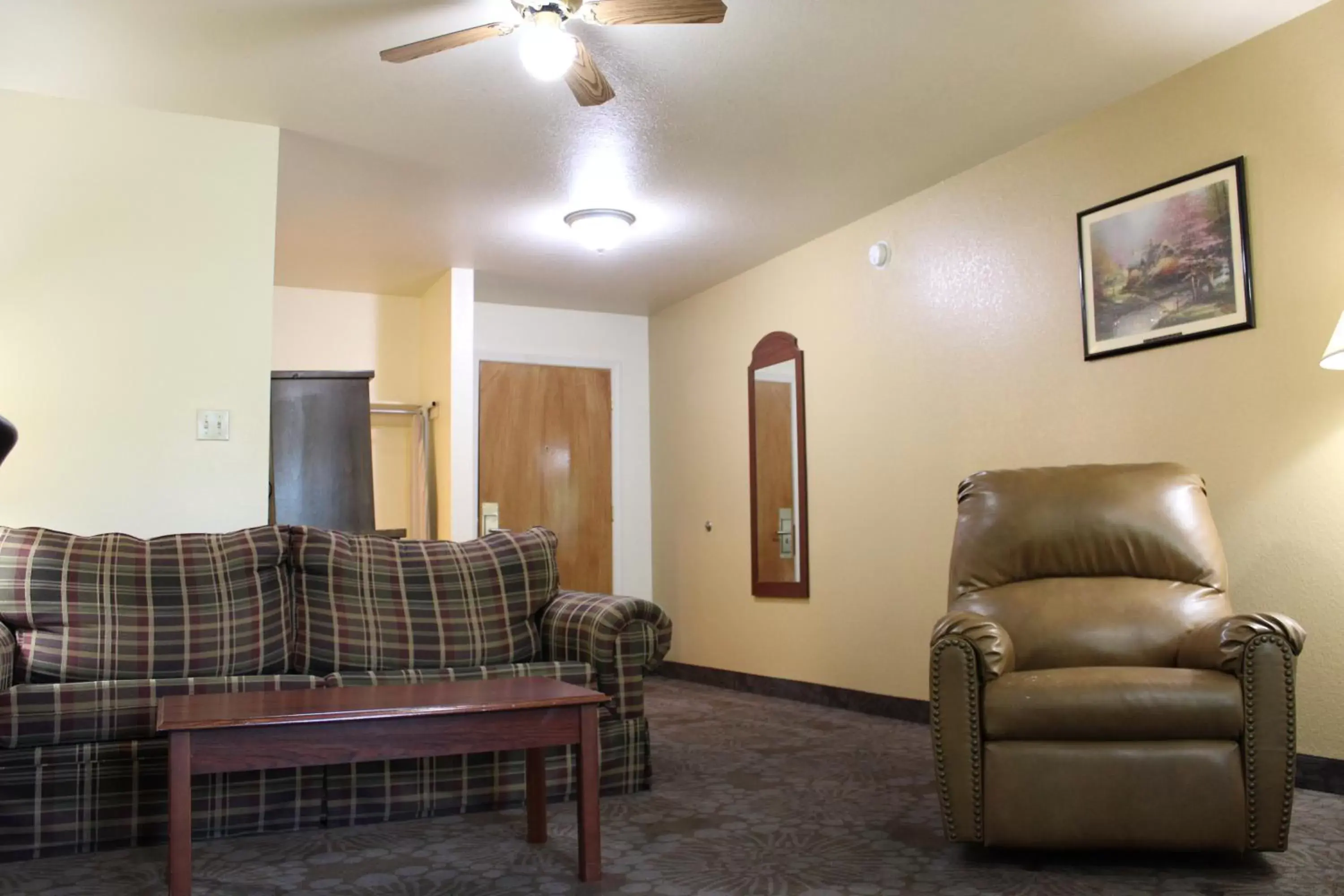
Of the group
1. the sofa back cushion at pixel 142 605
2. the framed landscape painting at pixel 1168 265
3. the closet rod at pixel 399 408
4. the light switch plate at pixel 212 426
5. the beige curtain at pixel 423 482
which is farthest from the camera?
the closet rod at pixel 399 408

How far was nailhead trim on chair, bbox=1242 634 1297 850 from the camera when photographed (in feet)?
7.74

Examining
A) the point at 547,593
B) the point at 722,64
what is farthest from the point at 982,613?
the point at 722,64

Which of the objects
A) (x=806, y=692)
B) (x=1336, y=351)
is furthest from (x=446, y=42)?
(x=806, y=692)

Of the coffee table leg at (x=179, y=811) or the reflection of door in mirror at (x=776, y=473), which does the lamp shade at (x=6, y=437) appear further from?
the reflection of door in mirror at (x=776, y=473)

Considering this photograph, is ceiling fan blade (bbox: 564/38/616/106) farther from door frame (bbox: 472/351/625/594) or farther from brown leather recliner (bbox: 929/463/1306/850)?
door frame (bbox: 472/351/625/594)

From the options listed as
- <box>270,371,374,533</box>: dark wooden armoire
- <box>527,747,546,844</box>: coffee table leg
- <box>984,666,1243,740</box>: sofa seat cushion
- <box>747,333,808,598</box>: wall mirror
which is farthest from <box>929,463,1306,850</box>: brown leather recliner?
<box>270,371,374,533</box>: dark wooden armoire

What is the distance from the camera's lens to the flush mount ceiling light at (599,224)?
486cm

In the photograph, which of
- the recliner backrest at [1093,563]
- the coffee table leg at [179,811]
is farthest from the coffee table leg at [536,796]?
the recliner backrest at [1093,563]

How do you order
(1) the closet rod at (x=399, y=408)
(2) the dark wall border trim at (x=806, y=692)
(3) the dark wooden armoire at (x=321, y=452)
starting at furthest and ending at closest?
(1) the closet rod at (x=399, y=408), (3) the dark wooden armoire at (x=321, y=452), (2) the dark wall border trim at (x=806, y=692)

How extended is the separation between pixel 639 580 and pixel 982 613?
4.16 meters

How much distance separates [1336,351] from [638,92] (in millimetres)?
2305

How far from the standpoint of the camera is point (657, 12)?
9.14 feet

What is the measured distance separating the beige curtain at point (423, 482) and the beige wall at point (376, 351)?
0.10 metres

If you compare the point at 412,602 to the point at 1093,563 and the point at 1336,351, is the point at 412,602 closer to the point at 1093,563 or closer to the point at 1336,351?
the point at 1093,563
